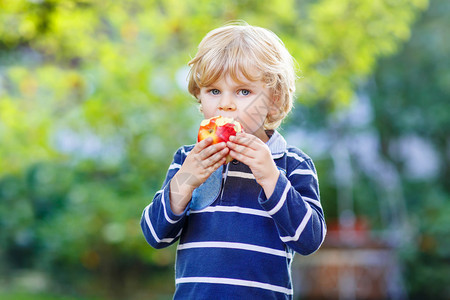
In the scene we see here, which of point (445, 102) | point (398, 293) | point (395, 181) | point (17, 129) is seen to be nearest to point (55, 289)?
point (17, 129)

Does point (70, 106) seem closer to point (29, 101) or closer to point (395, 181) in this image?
point (29, 101)

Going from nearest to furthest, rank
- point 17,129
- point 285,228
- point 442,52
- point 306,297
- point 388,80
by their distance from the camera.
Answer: point 285,228 < point 17,129 < point 306,297 < point 442,52 < point 388,80

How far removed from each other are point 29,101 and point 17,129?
1.26 feet

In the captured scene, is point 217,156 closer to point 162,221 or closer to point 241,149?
point 241,149

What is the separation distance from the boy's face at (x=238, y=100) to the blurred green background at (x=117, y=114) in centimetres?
320

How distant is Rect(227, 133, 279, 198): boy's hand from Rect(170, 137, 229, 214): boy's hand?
32mm

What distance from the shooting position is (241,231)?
5.09 ft

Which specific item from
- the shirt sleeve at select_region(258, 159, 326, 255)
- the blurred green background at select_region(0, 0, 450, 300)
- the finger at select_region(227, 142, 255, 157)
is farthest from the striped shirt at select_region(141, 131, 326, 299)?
the blurred green background at select_region(0, 0, 450, 300)

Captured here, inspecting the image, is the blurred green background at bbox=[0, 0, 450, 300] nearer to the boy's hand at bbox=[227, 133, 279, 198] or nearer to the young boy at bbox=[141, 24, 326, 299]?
the young boy at bbox=[141, 24, 326, 299]

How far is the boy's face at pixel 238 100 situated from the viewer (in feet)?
5.19

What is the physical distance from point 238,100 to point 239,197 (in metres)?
0.28

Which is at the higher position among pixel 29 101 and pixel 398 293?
pixel 29 101

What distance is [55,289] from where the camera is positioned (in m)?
8.53

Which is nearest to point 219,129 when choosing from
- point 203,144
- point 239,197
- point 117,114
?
point 203,144
